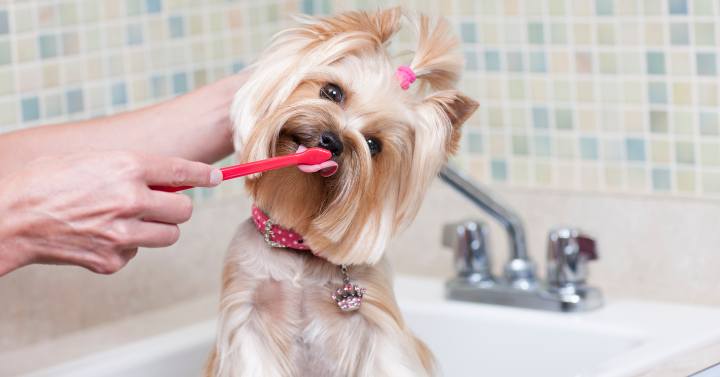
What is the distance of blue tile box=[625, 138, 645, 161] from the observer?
1.66m

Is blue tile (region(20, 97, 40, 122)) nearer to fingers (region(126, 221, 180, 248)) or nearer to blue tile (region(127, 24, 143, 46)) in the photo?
blue tile (region(127, 24, 143, 46))

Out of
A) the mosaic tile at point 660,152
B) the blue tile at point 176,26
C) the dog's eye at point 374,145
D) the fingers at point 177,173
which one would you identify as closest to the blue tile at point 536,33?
the mosaic tile at point 660,152

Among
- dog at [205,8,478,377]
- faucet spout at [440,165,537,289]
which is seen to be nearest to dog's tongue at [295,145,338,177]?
dog at [205,8,478,377]

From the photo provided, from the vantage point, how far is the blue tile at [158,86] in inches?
68.8

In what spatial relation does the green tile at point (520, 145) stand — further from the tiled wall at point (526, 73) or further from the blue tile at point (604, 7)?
the blue tile at point (604, 7)

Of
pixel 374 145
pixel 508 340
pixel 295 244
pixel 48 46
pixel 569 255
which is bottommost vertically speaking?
pixel 508 340

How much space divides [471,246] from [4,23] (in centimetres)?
70

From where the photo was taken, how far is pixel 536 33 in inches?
68.1

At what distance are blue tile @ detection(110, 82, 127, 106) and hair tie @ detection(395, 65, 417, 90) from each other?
2.09ft

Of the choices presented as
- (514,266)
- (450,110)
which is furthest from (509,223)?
(450,110)

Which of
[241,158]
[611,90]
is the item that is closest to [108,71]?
[241,158]

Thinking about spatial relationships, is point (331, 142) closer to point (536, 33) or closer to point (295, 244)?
point (295, 244)

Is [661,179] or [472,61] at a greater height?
→ [472,61]

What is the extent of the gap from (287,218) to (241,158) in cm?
8
